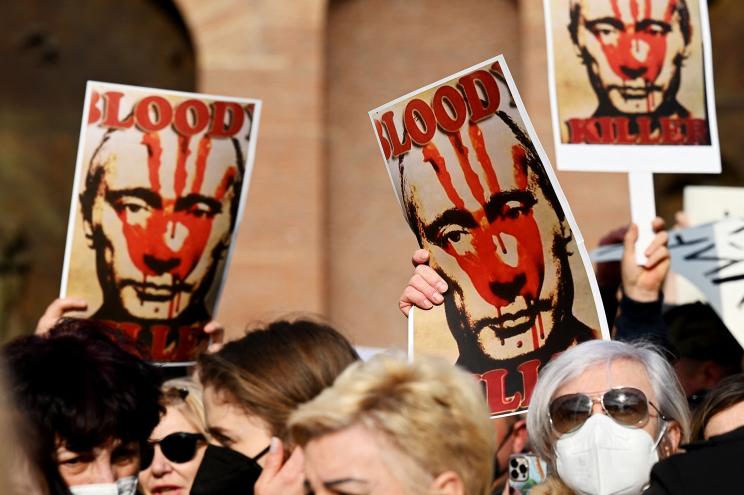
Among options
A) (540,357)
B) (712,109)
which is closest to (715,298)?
(712,109)

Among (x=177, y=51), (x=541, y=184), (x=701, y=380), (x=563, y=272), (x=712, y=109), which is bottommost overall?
(x=701, y=380)

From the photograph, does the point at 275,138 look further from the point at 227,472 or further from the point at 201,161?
the point at 227,472

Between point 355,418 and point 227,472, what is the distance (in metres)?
0.84

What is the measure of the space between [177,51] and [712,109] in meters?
4.73

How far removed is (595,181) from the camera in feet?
24.9

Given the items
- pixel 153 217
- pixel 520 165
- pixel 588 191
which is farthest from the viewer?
pixel 588 191

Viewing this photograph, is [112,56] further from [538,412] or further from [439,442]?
[439,442]

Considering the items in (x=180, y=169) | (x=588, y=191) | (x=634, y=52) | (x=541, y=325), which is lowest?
(x=541, y=325)

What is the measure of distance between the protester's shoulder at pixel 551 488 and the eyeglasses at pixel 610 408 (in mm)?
139

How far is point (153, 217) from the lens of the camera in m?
4.18

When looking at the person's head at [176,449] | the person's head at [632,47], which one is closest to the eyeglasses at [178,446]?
the person's head at [176,449]

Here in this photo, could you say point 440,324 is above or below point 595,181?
below

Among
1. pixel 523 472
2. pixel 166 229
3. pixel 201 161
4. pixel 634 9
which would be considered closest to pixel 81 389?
pixel 523 472

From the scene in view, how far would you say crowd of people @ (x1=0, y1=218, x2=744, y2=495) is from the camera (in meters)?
Answer: 2.33
